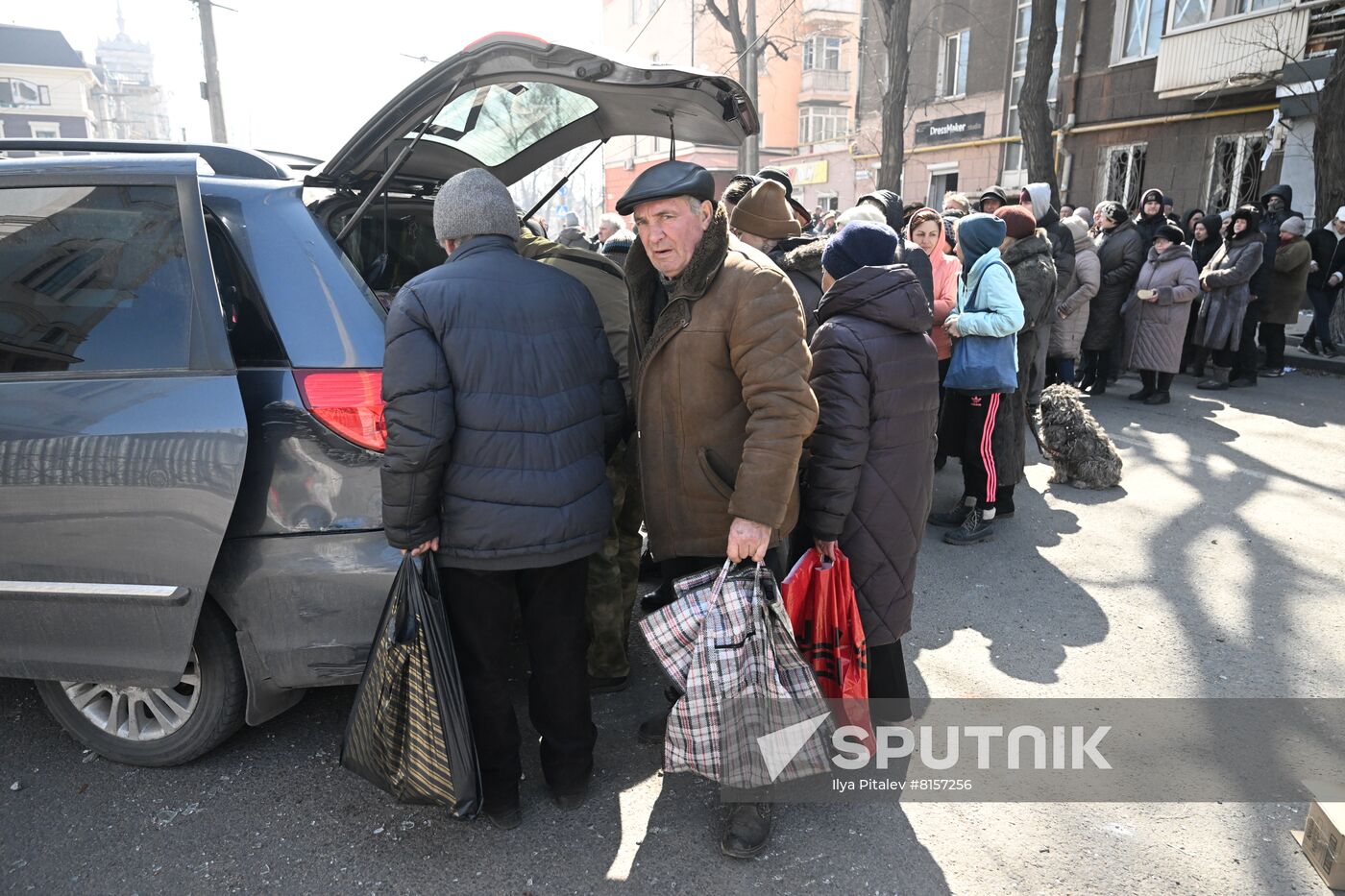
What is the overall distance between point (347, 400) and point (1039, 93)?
12598 mm

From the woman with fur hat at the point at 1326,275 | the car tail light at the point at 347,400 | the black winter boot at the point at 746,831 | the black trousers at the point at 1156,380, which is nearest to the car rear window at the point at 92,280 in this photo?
the car tail light at the point at 347,400

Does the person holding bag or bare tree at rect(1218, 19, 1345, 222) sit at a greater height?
bare tree at rect(1218, 19, 1345, 222)

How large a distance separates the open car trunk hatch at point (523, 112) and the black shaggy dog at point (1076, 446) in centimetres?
335

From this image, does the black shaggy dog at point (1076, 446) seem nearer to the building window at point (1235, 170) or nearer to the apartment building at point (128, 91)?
the building window at point (1235, 170)

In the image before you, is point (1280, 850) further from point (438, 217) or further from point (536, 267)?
point (438, 217)

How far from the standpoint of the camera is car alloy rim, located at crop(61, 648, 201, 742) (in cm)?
277

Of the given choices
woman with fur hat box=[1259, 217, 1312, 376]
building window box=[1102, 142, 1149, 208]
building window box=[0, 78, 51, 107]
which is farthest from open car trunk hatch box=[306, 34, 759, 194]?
building window box=[0, 78, 51, 107]

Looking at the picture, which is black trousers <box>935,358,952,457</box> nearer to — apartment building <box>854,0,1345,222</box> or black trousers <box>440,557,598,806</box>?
black trousers <box>440,557,598,806</box>

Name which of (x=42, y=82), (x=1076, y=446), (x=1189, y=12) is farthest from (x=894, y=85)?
(x=42, y=82)

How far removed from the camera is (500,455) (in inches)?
90.9

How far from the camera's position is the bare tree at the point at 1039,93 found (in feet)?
40.0

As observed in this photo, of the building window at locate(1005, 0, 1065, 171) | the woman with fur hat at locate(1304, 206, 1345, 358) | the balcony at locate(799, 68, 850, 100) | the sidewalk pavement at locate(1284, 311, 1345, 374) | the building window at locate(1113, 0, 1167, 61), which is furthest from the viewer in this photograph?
the balcony at locate(799, 68, 850, 100)

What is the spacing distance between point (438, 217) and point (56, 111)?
86963 mm

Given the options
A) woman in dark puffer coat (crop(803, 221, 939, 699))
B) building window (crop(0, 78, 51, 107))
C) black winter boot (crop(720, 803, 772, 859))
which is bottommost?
black winter boot (crop(720, 803, 772, 859))
